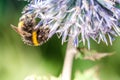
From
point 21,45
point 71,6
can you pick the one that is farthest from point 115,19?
point 21,45

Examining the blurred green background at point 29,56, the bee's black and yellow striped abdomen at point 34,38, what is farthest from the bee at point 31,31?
the blurred green background at point 29,56

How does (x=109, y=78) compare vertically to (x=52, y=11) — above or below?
below

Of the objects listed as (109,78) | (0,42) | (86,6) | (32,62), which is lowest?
(109,78)

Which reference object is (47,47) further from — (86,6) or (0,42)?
(86,6)

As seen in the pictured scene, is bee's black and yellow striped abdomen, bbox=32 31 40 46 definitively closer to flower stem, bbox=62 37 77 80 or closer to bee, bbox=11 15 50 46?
bee, bbox=11 15 50 46

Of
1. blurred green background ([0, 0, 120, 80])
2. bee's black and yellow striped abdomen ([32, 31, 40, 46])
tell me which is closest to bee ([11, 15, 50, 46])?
bee's black and yellow striped abdomen ([32, 31, 40, 46])

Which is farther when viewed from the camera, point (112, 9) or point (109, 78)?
point (109, 78)
